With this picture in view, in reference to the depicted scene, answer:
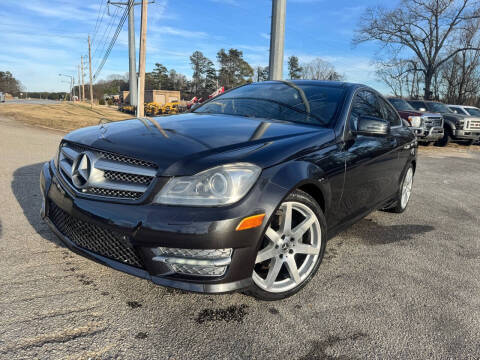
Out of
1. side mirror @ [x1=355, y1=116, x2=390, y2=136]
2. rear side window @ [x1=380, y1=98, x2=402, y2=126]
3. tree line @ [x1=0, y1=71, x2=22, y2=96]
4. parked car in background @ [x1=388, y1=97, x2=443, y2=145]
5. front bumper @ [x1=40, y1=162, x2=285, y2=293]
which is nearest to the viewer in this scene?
front bumper @ [x1=40, y1=162, x2=285, y2=293]

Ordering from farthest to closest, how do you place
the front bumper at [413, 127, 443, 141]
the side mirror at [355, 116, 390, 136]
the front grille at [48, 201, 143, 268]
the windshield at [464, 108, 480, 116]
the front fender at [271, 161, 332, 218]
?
1. the windshield at [464, 108, 480, 116]
2. the front bumper at [413, 127, 443, 141]
3. the side mirror at [355, 116, 390, 136]
4. the front fender at [271, 161, 332, 218]
5. the front grille at [48, 201, 143, 268]

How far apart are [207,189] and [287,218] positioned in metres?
0.63

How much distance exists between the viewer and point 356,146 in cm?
312

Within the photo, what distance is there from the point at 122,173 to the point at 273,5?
11383mm

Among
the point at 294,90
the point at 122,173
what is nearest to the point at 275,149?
the point at 122,173

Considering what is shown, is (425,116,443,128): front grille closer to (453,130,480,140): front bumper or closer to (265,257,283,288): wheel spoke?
(453,130,480,140): front bumper

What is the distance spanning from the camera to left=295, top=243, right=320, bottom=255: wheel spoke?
2453mm

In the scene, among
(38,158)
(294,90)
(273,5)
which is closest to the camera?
(294,90)

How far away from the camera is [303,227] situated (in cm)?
246

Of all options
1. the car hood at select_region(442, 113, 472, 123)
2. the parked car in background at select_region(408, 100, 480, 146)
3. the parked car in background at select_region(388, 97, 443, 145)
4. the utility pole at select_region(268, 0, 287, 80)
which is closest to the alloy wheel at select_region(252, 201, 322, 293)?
the utility pole at select_region(268, 0, 287, 80)

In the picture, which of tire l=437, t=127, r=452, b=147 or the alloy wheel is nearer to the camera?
the alloy wheel

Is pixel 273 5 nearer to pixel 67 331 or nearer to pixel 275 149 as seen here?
pixel 275 149

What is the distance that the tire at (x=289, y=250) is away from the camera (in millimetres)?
2270

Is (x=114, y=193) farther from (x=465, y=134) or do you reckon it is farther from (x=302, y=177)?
(x=465, y=134)
